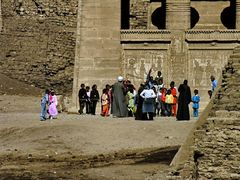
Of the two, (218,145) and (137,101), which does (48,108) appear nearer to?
(137,101)

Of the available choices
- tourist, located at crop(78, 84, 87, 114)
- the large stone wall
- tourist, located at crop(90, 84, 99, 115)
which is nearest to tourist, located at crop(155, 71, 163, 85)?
tourist, located at crop(90, 84, 99, 115)

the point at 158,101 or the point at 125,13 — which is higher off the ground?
the point at 125,13

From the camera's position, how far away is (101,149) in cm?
2248

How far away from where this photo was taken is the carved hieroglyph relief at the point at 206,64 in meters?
32.5

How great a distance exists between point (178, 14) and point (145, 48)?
6.16 feet

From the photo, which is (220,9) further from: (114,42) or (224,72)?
(224,72)

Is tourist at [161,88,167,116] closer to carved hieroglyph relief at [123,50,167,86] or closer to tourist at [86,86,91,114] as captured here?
tourist at [86,86,91,114]

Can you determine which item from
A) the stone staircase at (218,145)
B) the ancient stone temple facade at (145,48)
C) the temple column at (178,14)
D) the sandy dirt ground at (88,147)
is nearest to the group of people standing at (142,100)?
the sandy dirt ground at (88,147)

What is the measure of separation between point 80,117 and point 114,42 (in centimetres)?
554

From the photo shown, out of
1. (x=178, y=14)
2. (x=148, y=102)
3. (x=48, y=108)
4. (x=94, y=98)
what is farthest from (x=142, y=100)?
(x=178, y=14)

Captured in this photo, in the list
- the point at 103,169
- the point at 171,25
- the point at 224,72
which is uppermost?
the point at 171,25

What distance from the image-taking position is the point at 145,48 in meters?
32.9

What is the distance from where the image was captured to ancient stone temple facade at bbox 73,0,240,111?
32312mm

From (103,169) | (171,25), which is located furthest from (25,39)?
(103,169)
